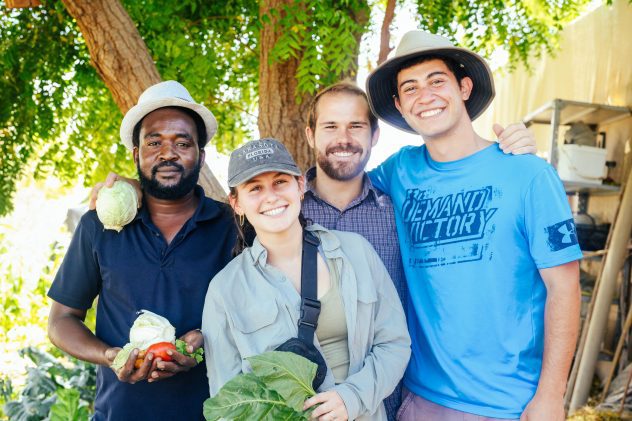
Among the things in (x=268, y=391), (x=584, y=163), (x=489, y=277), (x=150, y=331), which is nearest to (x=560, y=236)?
(x=489, y=277)

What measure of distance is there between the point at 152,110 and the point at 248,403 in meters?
1.65

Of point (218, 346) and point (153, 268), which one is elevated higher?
point (153, 268)

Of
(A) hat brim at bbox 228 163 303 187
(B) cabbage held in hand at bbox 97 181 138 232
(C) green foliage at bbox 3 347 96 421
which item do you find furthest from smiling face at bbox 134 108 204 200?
(C) green foliage at bbox 3 347 96 421

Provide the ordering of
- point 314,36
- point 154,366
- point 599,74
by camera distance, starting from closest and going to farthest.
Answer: point 154,366
point 314,36
point 599,74

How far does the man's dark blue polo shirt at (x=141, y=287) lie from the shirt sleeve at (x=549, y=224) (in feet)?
4.74

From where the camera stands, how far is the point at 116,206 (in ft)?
9.78

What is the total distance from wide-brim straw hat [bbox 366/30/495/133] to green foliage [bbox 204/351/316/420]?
166 cm

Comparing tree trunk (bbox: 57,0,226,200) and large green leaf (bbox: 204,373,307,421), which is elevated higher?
tree trunk (bbox: 57,0,226,200)

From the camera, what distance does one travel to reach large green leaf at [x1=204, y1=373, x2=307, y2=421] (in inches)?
91.8

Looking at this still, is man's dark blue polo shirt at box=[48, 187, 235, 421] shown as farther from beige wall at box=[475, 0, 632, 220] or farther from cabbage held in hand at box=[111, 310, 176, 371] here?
beige wall at box=[475, 0, 632, 220]

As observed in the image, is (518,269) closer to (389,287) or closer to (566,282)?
(566,282)

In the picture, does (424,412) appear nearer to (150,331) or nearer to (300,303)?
(300,303)

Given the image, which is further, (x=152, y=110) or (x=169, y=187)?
(x=152, y=110)

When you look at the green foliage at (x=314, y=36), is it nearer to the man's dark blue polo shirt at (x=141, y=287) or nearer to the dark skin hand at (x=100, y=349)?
the man's dark blue polo shirt at (x=141, y=287)
